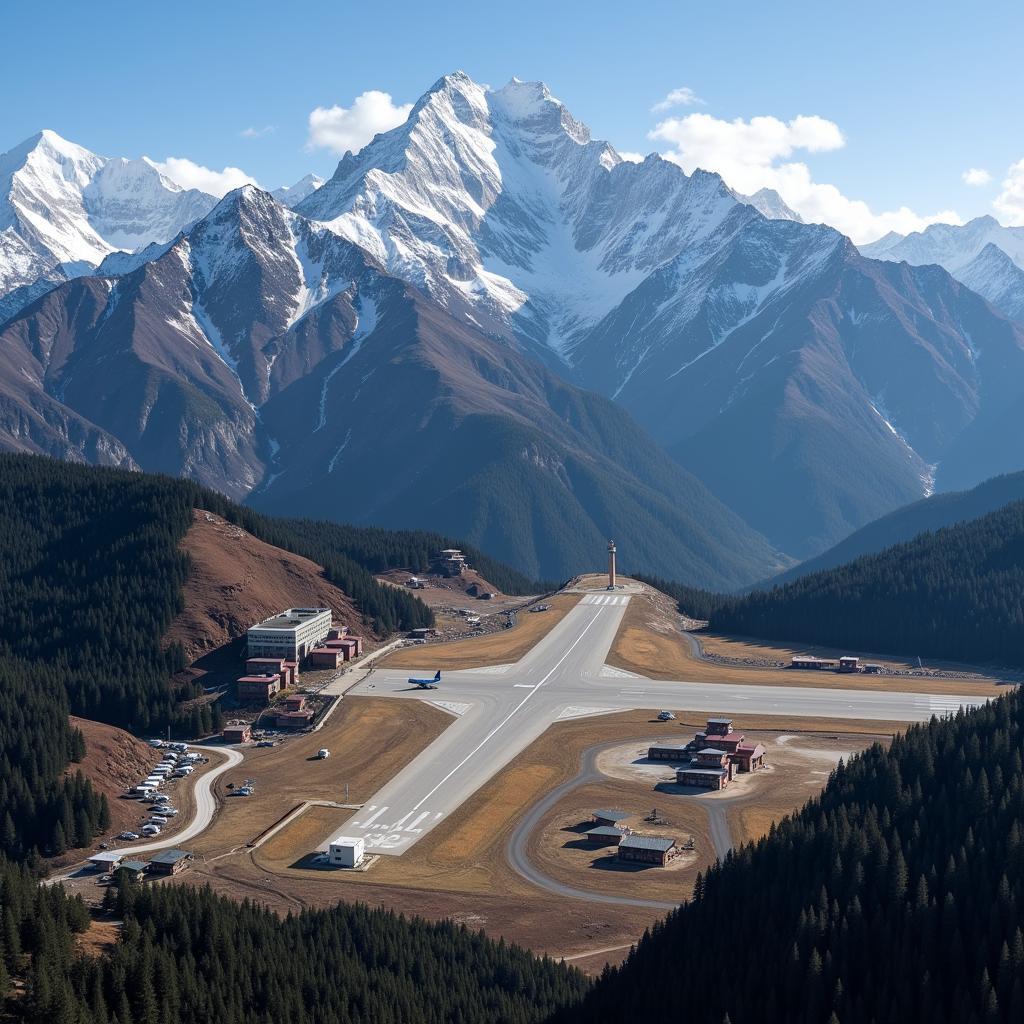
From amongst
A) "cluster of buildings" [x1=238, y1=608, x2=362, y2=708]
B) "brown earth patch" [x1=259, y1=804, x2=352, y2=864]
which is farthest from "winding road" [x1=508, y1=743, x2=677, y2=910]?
"cluster of buildings" [x1=238, y1=608, x2=362, y2=708]

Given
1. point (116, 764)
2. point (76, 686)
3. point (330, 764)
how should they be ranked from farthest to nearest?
1. point (76, 686)
2. point (330, 764)
3. point (116, 764)

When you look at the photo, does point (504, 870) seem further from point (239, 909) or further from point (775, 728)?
point (775, 728)

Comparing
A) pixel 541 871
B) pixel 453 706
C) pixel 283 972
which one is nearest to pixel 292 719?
pixel 453 706

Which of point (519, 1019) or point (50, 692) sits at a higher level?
point (50, 692)

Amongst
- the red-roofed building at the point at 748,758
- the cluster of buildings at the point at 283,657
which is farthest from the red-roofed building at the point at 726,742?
the cluster of buildings at the point at 283,657

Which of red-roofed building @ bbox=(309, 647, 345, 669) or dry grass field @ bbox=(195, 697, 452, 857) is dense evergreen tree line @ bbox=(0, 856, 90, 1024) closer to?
dry grass field @ bbox=(195, 697, 452, 857)

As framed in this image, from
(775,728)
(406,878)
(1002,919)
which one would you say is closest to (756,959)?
(1002,919)

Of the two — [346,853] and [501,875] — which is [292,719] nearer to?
[346,853]
